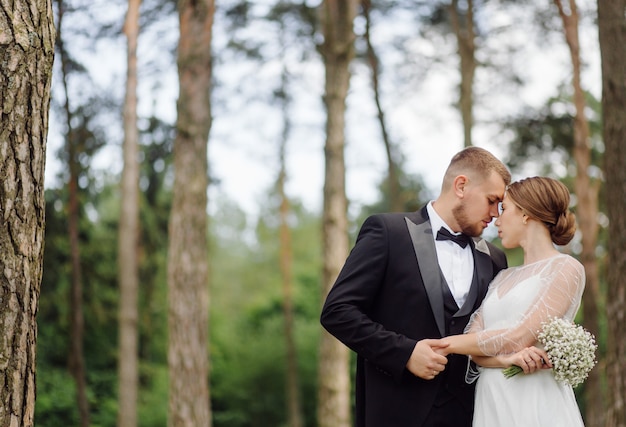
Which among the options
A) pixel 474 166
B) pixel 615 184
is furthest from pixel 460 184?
pixel 615 184

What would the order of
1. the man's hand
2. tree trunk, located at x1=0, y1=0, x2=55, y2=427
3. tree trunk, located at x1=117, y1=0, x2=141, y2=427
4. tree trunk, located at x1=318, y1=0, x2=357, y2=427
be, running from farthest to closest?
tree trunk, located at x1=117, y1=0, x2=141, y2=427
tree trunk, located at x1=318, y1=0, x2=357, y2=427
the man's hand
tree trunk, located at x1=0, y1=0, x2=55, y2=427

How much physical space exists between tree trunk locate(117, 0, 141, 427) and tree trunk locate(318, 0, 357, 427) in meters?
3.65

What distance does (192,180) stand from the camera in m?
7.72

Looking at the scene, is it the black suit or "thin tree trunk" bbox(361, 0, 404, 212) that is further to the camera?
"thin tree trunk" bbox(361, 0, 404, 212)

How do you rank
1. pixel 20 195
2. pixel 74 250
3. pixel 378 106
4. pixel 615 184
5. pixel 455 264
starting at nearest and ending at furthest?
pixel 20 195 → pixel 455 264 → pixel 615 184 → pixel 74 250 → pixel 378 106

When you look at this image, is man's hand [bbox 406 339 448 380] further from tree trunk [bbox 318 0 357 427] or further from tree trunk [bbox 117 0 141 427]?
tree trunk [bbox 117 0 141 427]

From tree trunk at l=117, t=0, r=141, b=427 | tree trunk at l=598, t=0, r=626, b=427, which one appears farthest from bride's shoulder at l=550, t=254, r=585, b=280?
tree trunk at l=117, t=0, r=141, b=427

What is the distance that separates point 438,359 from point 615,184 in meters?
2.70

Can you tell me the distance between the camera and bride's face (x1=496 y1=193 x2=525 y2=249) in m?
3.55

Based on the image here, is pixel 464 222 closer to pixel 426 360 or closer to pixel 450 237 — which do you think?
pixel 450 237

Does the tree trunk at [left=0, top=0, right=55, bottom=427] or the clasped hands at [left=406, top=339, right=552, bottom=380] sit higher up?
the tree trunk at [left=0, top=0, right=55, bottom=427]

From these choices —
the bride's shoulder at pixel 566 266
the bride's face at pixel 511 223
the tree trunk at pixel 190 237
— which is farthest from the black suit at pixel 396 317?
the tree trunk at pixel 190 237

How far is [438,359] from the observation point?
3.22 m

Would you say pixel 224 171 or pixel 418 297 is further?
pixel 224 171
